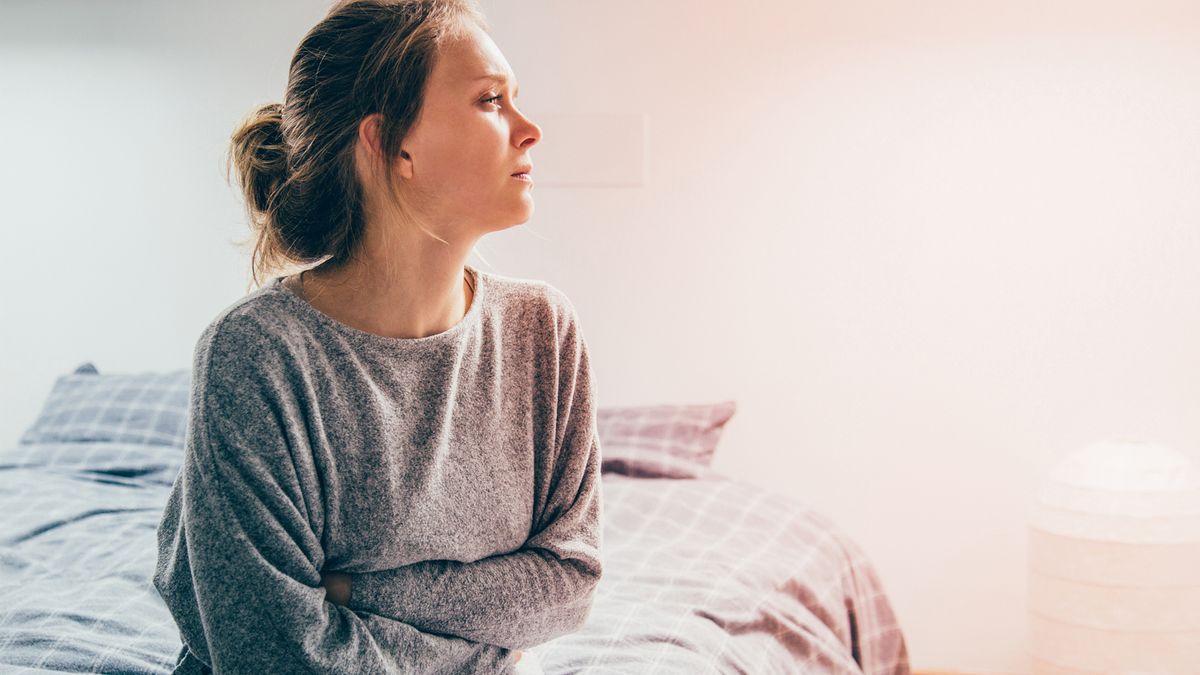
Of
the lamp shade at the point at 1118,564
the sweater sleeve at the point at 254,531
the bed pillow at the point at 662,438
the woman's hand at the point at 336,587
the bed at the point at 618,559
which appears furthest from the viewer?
the bed pillow at the point at 662,438

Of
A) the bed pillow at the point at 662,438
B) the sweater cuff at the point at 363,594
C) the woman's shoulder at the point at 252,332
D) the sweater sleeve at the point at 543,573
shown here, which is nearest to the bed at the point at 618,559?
the bed pillow at the point at 662,438

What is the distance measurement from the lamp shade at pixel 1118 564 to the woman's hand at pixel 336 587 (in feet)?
5.74

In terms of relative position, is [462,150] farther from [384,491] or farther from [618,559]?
[618,559]

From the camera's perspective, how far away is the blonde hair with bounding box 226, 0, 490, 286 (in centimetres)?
112

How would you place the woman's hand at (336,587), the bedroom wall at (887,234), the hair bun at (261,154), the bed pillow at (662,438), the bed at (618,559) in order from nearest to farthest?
1. the woman's hand at (336,587)
2. the hair bun at (261,154)
3. the bed at (618,559)
4. the bed pillow at (662,438)
5. the bedroom wall at (887,234)

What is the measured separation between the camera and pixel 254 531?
1000 millimetres

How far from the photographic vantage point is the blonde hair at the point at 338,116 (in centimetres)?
112

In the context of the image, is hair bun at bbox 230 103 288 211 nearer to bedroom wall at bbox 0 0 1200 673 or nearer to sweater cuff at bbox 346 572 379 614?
sweater cuff at bbox 346 572 379 614

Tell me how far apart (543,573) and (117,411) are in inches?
75.0

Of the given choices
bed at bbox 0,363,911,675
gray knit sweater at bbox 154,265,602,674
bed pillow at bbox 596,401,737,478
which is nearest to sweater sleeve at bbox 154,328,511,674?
gray knit sweater at bbox 154,265,602,674

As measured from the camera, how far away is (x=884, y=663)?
88.7 inches

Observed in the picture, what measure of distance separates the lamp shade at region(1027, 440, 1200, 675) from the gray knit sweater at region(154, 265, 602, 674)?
57.6 inches

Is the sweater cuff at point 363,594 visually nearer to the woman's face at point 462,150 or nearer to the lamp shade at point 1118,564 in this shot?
the woman's face at point 462,150

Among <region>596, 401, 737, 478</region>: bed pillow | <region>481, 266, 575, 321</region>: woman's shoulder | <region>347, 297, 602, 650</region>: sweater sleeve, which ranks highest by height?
<region>481, 266, 575, 321</region>: woman's shoulder
